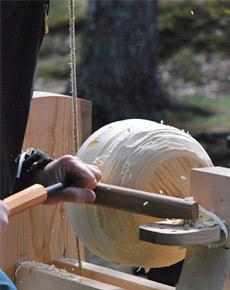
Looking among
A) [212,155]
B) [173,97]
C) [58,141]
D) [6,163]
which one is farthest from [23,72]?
[173,97]

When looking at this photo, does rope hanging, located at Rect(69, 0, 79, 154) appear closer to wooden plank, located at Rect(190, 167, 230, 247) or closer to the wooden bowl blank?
the wooden bowl blank

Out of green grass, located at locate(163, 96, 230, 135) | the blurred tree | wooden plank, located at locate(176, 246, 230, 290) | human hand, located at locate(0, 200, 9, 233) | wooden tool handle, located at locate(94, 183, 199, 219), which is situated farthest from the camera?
green grass, located at locate(163, 96, 230, 135)

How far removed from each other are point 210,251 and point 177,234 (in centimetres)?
20

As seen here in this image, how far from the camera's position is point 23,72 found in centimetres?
224

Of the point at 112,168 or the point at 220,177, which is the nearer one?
the point at 220,177

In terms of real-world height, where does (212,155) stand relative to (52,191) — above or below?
below

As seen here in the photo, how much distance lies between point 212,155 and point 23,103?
3862 millimetres

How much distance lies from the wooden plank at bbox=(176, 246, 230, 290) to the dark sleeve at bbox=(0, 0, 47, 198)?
565 mm

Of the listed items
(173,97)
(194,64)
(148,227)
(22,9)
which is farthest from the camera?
(194,64)

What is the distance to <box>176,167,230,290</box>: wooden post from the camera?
2.10 m

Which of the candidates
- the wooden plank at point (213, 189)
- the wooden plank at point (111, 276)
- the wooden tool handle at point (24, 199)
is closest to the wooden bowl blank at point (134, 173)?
the wooden plank at point (111, 276)

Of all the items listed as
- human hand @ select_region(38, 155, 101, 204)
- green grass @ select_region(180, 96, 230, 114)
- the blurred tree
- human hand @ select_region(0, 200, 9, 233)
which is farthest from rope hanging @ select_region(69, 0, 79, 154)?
green grass @ select_region(180, 96, 230, 114)

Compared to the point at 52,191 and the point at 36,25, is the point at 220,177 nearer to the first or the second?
the point at 52,191

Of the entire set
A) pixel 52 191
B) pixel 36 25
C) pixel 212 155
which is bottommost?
pixel 212 155
